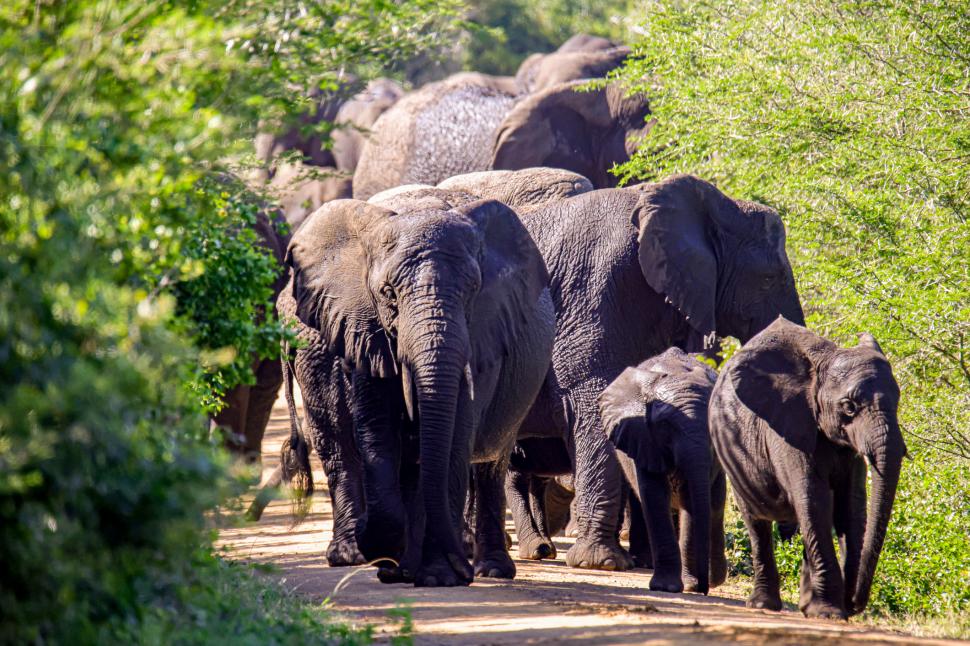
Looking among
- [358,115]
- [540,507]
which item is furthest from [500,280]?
[358,115]

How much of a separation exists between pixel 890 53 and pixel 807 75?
2.51 ft

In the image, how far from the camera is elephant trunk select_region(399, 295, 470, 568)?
8883mm

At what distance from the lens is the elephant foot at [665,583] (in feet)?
32.7

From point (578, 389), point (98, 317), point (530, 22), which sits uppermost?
point (530, 22)

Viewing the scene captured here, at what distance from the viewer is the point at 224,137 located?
19.9 feet

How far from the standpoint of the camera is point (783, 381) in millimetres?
9469

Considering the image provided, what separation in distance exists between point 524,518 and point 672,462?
2259 mm

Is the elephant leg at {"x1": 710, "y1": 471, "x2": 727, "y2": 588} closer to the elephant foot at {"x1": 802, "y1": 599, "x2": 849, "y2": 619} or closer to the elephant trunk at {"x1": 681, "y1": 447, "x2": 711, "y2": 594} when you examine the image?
the elephant trunk at {"x1": 681, "y1": 447, "x2": 711, "y2": 594}

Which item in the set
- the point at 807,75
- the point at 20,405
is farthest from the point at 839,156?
the point at 20,405

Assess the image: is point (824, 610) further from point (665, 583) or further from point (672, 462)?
point (672, 462)

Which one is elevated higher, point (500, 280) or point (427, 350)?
point (500, 280)

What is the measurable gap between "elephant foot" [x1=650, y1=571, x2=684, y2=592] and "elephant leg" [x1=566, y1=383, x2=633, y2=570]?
1.43 m

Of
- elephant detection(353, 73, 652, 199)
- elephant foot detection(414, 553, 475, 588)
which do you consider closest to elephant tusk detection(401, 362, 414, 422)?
elephant foot detection(414, 553, 475, 588)

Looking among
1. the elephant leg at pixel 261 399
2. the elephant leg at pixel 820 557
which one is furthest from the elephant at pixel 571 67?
the elephant leg at pixel 820 557
